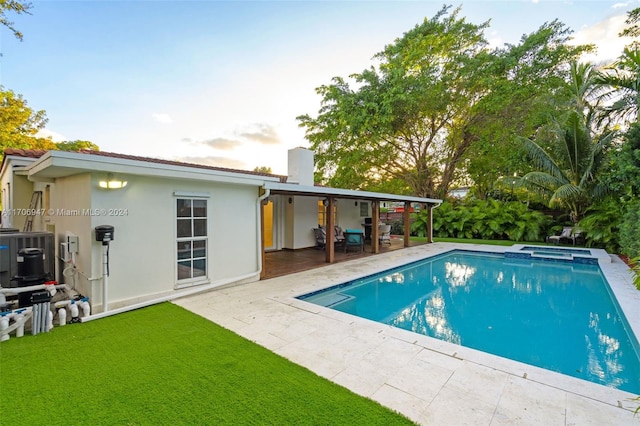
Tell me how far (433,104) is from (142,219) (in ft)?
53.9

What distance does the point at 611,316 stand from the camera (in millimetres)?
5969

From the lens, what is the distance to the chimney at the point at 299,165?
39.0ft

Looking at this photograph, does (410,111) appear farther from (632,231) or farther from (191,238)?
(191,238)

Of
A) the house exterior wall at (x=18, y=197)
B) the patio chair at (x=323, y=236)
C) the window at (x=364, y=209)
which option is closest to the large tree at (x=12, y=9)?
the house exterior wall at (x=18, y=197)

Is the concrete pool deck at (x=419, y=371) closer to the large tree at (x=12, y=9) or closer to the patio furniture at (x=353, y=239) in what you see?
the patio furniture at (x=353, y=239)

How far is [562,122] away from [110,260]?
18.4 meters

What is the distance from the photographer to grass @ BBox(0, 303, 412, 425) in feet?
8.32

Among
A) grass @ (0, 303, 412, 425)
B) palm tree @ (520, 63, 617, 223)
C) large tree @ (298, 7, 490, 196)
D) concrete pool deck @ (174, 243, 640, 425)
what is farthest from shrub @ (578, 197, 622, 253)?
grass @ (0, 303, 412, 425)

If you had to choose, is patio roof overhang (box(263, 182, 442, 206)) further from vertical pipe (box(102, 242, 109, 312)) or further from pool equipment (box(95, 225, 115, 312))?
vertical pipe (box(102, 242, 109, 312))

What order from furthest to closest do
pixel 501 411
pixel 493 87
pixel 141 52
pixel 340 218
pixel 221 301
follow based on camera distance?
pixel 493 87 < pixel 340 218 < pixel 141 52 < pixel 221 301 < pixel 501 411

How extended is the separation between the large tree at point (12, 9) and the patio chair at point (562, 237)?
2312 centimetres

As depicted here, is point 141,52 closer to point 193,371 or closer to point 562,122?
point 193,371

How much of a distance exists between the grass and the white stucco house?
1.32 m

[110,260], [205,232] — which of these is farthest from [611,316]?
[110,260]
